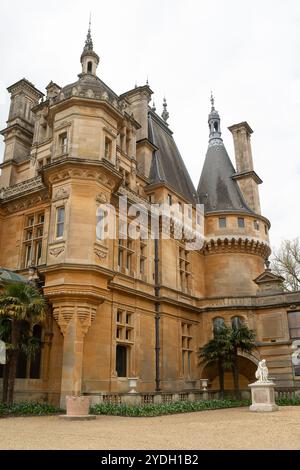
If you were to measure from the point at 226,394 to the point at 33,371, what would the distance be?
12713mm

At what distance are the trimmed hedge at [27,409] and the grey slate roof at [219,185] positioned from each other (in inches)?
763

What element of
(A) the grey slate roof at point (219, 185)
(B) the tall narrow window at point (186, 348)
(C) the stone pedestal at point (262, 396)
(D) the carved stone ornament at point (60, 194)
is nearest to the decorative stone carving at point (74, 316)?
(D) the carved stone ornament at point (60, 194)

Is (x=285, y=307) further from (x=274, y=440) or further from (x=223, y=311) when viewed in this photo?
(x=274, y=440)

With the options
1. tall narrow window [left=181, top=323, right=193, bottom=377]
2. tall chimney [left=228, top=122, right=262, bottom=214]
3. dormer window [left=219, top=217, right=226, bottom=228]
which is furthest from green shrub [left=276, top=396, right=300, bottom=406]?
tall chimney [left=228, top=122, right=262, bottom=214]

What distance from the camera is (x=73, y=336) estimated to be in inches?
712

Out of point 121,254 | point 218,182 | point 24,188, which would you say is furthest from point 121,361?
point 218,182

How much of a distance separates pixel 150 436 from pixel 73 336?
848cm

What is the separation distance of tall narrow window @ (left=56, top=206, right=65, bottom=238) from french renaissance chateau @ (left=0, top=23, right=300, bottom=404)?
53 millimetres

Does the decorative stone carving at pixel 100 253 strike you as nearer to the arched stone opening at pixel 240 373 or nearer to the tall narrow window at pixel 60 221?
the tall narrow window at pixel 60 221

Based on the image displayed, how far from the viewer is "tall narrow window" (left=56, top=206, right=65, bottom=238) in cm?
2010

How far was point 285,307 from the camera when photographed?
1087 inches

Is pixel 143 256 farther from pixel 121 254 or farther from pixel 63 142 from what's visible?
pixel 63 142

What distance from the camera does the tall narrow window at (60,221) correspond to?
66.0ft

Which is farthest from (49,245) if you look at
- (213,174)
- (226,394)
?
(213,174)
